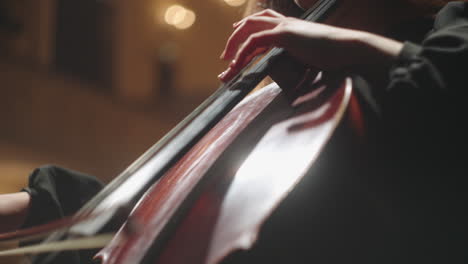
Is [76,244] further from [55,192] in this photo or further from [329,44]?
[329,44]

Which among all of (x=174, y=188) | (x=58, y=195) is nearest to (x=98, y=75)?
(x=58, y=195)

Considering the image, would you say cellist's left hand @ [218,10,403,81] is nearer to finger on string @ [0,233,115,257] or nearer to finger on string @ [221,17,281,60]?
finger on string @ [221,17,281,60]

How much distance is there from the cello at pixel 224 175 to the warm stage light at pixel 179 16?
328cm

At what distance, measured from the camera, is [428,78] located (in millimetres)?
452

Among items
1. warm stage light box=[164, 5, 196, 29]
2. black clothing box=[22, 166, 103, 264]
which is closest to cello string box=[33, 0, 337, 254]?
black clothing box=[22, 166, 103, 264]

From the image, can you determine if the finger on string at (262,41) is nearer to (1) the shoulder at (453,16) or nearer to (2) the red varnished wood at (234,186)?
(2) the red varnished wood at (234,186)

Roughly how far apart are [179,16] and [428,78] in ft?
11.6

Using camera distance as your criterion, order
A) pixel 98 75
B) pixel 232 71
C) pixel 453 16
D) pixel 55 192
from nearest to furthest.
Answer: pixel 453 16 < pixel 232 71 < pixel 55 192 < pixel 98 75

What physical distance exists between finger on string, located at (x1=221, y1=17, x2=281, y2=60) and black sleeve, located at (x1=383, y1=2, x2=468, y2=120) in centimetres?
18

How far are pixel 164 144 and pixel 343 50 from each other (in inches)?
11.3

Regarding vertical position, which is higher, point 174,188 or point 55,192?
point 55,192

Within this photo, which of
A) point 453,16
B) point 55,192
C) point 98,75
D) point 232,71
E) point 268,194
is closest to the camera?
point 268,194

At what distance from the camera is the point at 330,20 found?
0.68 m

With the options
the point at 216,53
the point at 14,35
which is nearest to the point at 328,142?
the point at 14,35
